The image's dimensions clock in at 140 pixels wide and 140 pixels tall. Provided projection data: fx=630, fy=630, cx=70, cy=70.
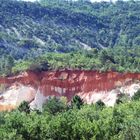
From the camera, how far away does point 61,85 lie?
107m

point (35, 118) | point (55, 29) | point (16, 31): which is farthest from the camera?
point (55, 29)

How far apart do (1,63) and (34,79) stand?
13789mm

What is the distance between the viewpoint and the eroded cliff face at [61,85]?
330 ft

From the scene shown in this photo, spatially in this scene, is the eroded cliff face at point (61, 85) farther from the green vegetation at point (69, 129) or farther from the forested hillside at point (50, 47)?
the green vegetation at point (69, 129)

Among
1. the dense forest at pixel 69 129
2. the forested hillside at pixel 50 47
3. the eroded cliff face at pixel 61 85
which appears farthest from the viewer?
the forested hillside at pixel 50 47

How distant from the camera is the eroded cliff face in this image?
10069cm

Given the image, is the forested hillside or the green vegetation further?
the forested hillside

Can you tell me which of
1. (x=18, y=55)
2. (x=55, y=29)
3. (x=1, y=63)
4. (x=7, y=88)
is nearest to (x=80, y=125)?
(x=7, y=88)

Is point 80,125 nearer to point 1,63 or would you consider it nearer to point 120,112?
point 120,112

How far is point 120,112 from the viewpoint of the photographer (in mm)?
65812

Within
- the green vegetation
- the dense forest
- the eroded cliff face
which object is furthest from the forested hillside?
the green vegetation

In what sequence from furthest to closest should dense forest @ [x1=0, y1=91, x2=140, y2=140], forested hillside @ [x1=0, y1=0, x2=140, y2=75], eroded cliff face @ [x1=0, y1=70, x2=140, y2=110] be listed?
forested hillside @ [x1=0, y1=0, x2=140, y2=75]
eroded cliff face @ [x1=0, y1=70, x2=140, y2=110]
dense forest @ [x1=0, y1=91, x2=140, y2=140]

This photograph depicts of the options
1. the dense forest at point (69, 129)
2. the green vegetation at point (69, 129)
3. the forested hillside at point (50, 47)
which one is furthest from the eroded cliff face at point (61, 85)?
the green vegetation at point (69, 129)

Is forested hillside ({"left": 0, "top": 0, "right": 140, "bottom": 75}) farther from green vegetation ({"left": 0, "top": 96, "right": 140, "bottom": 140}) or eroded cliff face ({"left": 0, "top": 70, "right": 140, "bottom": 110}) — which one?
green vegetation ({"left": 0, "top": 96, "right": 140, "bottom": 140})
